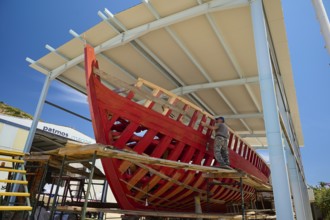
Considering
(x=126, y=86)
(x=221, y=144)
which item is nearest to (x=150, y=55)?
(x=126, y=86)

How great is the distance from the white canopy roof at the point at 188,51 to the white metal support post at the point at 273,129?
3.13ft

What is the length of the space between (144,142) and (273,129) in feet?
7.81

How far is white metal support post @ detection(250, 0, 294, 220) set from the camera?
3.82 metres

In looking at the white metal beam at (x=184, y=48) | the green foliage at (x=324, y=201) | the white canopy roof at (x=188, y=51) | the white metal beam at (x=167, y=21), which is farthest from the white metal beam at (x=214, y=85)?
the green foliage at (x=324, y=201)

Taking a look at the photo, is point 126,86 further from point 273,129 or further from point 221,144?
point 273,129

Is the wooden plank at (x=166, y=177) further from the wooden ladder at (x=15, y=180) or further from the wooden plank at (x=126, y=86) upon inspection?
the wooden ladder at (x=15, y=180)

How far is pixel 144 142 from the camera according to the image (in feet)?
16.4

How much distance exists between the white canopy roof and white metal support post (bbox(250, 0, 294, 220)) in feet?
3.13

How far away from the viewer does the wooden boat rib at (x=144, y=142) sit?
15.6 ft

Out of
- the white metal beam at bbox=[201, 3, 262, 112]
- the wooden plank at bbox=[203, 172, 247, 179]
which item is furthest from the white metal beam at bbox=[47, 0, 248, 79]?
the wooden plank at bbox=[203, 172, 247, 179]

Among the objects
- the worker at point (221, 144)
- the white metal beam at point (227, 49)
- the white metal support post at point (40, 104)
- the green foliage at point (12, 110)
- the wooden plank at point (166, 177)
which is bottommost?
the wooden plank at point (166, 177)

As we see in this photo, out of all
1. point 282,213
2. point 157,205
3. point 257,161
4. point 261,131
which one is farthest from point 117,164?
point 261,131

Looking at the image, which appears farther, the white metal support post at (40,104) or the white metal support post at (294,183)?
the white metal support post at (40,104)

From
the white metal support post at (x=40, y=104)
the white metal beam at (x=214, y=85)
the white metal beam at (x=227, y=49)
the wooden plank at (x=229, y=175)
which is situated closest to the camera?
the wooden plank at (x=229, y=175)
